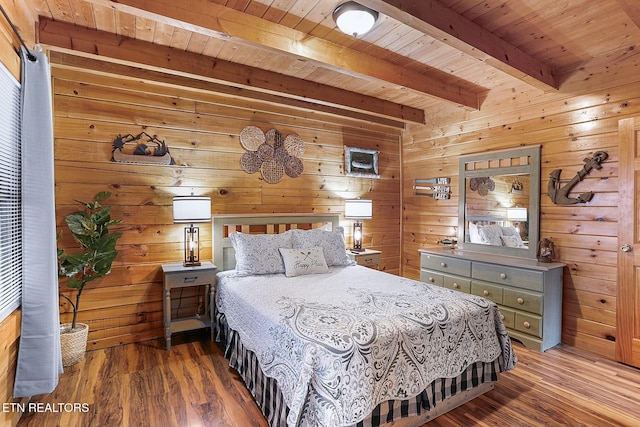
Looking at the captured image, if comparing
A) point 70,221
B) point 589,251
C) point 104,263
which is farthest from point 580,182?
point 70,221

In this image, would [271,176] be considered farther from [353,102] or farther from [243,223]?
[353,102]

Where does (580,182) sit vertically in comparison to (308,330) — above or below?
above

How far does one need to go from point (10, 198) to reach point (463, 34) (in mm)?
2947

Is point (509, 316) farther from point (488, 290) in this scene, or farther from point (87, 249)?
point (87, 249)

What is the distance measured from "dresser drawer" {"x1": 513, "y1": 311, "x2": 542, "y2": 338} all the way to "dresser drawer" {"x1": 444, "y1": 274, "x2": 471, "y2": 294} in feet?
1.71

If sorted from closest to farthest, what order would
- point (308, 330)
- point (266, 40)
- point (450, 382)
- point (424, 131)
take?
point (308, 330) → point (450, 382) → point (266, 40) → point (424, 131)

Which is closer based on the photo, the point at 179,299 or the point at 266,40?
the point at 266,40

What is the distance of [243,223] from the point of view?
3537 millimetres

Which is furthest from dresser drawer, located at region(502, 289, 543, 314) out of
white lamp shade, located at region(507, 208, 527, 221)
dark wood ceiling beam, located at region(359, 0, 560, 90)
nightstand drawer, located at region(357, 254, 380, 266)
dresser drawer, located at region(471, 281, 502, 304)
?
dark wood ceiling beam, located at region(359, 0, 560, 90)

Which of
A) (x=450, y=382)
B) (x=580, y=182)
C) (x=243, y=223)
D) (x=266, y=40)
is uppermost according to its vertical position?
(x=266, y=40)

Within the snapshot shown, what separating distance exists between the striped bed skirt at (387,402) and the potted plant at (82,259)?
124 cm

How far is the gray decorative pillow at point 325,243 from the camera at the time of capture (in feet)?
11.0

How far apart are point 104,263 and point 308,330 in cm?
192

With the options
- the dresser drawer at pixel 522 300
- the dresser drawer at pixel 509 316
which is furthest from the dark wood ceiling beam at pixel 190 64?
the dresser drawer at pixel 509 316
